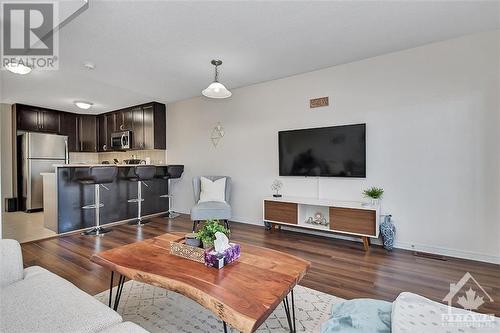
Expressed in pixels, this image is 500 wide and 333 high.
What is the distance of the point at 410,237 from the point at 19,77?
6.24 metres

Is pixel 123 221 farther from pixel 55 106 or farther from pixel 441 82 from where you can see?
pixel 441 82

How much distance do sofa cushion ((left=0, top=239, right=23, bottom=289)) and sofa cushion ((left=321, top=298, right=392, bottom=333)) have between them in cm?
162

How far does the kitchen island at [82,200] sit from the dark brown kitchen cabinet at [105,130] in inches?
92.9

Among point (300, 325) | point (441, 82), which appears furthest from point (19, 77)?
point (441, 82)

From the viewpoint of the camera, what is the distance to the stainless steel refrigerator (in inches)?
220

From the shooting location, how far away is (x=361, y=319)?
958 mm

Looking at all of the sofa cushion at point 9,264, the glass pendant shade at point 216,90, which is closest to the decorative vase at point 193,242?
the sofa cushion at point 9,264

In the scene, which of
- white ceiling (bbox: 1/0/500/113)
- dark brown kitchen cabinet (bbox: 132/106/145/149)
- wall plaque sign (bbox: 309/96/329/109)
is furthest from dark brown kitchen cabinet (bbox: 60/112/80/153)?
wall plaque sign (bbox: 309/96/329/109)

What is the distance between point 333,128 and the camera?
3541mm

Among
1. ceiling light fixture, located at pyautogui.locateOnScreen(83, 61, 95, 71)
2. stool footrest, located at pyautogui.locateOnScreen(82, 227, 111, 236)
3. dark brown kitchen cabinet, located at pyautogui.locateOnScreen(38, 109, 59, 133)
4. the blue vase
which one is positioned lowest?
stool footrest, located at pyautogui.locateOnScreen(82, 227, 111, 236)

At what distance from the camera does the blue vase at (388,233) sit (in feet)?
9.89

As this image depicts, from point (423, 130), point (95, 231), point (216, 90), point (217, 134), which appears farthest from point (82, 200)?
point (423, 130)

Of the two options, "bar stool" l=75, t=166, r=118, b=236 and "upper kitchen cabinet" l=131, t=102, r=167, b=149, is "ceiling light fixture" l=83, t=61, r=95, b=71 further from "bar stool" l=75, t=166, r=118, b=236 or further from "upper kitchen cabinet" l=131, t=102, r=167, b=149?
"upper kitchen cabinet" l=131, t=102, r=167, b=149

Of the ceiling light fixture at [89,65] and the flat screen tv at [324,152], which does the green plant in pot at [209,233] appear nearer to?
the flat screen tv at [324,152]
